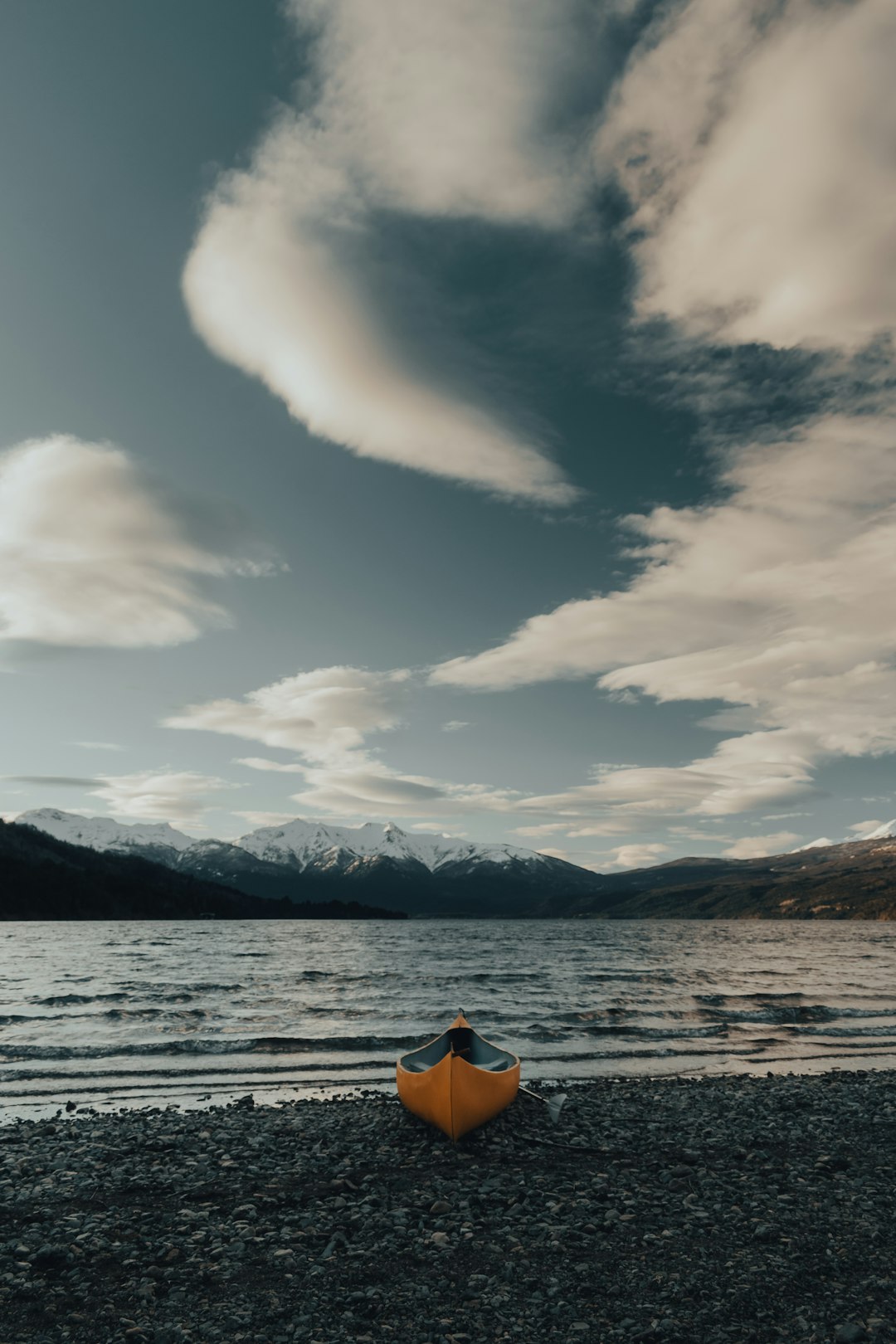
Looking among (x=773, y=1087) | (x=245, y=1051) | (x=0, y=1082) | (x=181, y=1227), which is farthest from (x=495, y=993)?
(x=181, y=1227)

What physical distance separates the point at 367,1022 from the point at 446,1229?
83.9ft

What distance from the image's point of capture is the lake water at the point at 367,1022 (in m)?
26.2

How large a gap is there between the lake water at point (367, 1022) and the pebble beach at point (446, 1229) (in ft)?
22.4

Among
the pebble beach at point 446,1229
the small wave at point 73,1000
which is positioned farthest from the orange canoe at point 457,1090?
the small wave at point 73,1000

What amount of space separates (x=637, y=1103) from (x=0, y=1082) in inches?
869

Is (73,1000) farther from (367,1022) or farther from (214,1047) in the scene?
(367,1022)

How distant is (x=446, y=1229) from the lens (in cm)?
1257

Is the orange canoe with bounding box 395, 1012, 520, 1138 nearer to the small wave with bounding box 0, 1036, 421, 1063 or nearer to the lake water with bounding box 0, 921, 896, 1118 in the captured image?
the lake water with bounding box 0, 921, 896, 1118

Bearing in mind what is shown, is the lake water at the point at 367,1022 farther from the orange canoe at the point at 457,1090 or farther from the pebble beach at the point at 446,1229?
the pebble beach at the point at 446,1229

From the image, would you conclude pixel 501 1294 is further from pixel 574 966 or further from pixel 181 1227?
pixel 574 966

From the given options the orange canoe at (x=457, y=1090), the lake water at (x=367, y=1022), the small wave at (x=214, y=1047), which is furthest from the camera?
the small wave at (x=214, y=1047)

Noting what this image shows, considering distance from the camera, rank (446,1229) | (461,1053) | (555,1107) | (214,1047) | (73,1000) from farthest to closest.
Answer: (73,1000) < (214,1047) < (461,1053) < (555,1107) < (446,1229)

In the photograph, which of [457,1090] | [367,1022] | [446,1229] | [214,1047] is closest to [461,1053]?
[457,1090]

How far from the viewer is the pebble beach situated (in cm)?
978
